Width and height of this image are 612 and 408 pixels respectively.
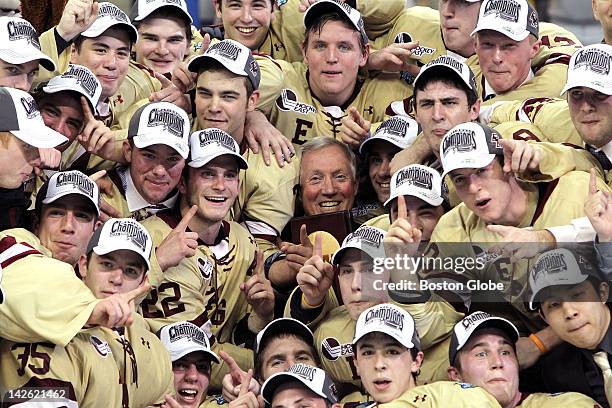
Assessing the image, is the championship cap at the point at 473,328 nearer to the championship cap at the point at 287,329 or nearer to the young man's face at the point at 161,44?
the championship cap at the point at 287,329

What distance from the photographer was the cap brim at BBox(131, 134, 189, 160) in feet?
23.0

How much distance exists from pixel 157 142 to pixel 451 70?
1.36m

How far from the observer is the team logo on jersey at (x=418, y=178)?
6.98m

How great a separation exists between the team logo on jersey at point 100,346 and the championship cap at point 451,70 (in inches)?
82.9

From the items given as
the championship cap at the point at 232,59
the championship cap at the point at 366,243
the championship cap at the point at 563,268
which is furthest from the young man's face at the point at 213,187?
the championship cap at the point at 563,268

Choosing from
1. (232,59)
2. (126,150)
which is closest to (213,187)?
(126,150)

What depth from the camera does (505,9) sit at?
744 centimetres

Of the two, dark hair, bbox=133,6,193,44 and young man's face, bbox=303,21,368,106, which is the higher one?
dark hair, bbox=133,6,193,44

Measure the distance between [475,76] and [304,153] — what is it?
913mm

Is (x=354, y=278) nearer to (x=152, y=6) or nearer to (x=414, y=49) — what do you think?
(x=414, y=49)

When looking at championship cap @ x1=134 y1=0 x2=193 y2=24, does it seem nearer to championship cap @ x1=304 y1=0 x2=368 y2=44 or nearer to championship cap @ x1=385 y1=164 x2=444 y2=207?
championship cap @ x1=304 y1=0 x2=368 y2=44

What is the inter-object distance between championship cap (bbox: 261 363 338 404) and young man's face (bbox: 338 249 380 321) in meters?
0.36

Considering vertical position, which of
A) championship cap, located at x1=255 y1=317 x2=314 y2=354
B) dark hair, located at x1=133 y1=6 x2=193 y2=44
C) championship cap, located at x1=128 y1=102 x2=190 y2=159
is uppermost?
dark hair, located at x1=133 y1=6 x2=193 y2=44

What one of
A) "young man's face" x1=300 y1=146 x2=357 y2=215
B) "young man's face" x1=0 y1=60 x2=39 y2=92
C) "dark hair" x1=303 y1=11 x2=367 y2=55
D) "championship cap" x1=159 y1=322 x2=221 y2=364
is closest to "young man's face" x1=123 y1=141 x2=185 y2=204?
"young man's face" x1=0 y1=60 x2=39 y2=92
